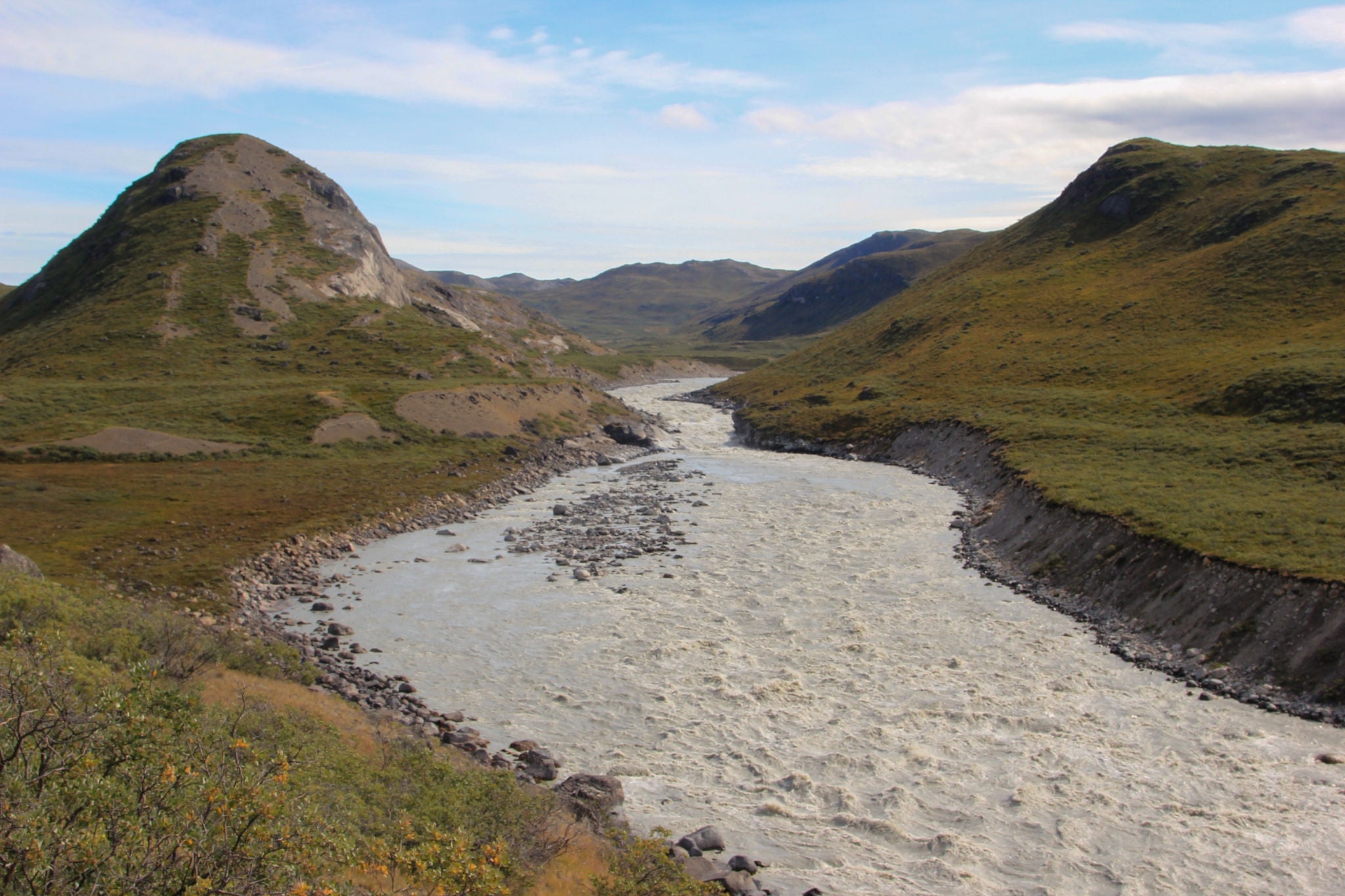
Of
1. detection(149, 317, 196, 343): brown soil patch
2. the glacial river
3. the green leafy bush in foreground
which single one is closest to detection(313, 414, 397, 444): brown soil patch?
the glacial river

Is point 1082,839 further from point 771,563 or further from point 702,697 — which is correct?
point 771,563

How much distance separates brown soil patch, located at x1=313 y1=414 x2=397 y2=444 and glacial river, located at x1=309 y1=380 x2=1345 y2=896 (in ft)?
90.6

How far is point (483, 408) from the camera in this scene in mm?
77688

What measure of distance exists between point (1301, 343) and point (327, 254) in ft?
372

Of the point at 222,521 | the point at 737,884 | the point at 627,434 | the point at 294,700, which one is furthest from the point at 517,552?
the point at 627,434

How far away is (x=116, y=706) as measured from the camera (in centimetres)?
1038

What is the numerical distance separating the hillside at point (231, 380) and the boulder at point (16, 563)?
422 centimetres

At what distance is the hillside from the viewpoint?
43812mm

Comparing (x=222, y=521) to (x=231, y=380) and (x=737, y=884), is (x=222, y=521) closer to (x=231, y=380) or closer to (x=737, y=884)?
(x=737, y=884)

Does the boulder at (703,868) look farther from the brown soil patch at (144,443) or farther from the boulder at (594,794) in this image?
the brown soil patch at (144,443)

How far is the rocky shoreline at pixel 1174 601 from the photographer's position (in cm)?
2494

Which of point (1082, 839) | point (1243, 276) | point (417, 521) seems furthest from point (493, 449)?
point (1243, 276)

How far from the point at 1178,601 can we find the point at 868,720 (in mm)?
14447

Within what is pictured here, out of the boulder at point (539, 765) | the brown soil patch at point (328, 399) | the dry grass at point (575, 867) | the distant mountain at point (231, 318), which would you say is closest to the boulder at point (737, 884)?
the dry grass at point (575, 867)
